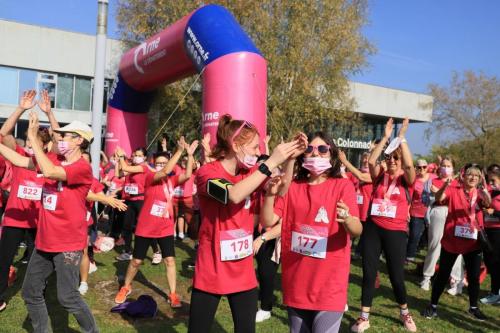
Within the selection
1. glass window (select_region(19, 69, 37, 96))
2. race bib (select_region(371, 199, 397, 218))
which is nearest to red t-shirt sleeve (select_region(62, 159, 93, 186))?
race bib (select_region(371, 199, 397, 218))

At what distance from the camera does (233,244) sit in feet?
9.68

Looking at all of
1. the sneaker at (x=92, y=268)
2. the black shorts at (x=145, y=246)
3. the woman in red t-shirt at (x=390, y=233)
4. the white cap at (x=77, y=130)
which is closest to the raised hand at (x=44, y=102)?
the white cap at (x=77, y=130)

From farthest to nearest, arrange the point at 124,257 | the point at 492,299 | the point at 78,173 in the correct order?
the point at 124,257
the point at 492,299
the point at 78,173

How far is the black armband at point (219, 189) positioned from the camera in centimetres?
266

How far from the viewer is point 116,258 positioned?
7.91 metres

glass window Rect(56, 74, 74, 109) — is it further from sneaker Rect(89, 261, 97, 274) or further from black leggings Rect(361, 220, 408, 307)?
black leggings Rect(361, 220, 408, 307)

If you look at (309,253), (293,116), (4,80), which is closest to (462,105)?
(293,116)

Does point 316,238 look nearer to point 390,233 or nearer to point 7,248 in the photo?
point 390,233

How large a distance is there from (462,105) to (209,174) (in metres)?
34.3

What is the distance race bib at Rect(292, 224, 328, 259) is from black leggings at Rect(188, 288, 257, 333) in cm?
43

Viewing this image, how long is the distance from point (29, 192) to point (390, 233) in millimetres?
4054

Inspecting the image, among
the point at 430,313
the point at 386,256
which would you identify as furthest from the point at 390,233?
the point at 430,313

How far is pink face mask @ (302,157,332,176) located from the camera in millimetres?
3062

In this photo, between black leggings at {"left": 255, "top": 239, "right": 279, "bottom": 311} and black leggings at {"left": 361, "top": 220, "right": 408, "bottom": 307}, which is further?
black leggings at {"left": 255, "top": 239, "right": 279, "bottom": 311}
